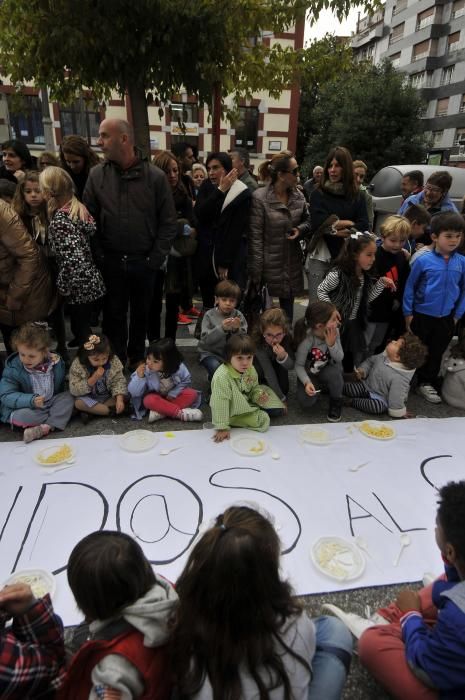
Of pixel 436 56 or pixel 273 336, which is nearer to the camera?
pixel 273 336

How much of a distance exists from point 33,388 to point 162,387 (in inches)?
31.9

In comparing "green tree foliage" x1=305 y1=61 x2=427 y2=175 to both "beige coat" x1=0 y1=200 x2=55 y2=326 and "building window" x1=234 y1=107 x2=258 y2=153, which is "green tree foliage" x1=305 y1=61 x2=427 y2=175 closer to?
"building window" x1=234 y1=107 x2=258 y2=153

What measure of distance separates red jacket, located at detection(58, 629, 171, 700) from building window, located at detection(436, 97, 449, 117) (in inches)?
1268

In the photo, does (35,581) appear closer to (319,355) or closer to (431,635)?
(431,635)

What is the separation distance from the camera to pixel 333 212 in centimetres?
352

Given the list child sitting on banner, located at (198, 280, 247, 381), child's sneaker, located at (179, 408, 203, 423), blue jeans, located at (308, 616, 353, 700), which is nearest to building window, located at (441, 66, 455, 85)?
child sitting on banner, located at (198, 280, 247, 381)

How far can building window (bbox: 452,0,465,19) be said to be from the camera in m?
24.8

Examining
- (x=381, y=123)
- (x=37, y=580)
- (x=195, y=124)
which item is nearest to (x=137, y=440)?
(x=37, y=580)

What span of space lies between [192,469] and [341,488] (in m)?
0.81

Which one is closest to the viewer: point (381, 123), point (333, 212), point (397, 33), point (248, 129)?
point (333, 212)

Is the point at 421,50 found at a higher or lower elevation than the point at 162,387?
higher

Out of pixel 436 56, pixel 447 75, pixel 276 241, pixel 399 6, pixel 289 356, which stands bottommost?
pixel 289 356

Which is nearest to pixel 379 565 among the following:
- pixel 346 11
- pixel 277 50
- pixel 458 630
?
pixel 458 630

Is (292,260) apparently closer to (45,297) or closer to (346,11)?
(45,297)
